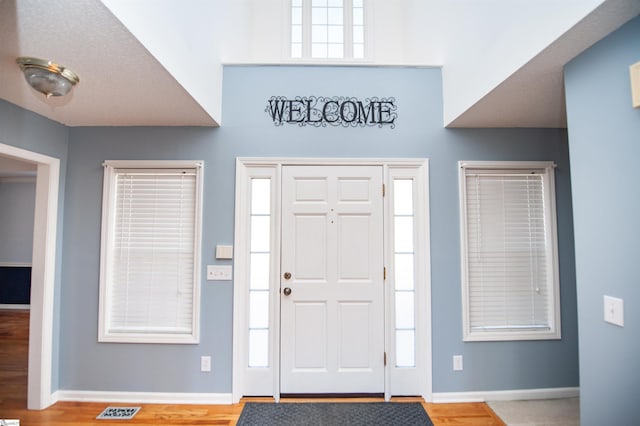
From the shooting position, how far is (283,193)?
2533mm

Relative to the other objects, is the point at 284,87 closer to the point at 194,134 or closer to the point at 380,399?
the point at 194,134

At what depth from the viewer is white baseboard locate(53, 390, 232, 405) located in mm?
2396

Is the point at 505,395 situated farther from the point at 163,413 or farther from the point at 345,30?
the point at 345,30

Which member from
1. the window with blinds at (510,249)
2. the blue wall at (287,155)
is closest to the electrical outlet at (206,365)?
the blue wall at (287,155)

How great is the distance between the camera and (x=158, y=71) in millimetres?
1715

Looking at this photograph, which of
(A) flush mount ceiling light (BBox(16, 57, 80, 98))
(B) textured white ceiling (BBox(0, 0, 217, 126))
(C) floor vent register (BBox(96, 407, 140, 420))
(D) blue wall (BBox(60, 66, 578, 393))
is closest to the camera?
(B) textured white ceiling (BBox(0, 0, 217, 126))

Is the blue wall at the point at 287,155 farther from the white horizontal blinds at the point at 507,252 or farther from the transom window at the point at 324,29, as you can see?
the transom window at the point at 324,29

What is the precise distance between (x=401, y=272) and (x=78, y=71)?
2.62 metres

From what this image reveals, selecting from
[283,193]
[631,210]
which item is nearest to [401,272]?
[283,193]

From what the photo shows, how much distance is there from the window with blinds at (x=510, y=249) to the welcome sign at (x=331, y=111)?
2.70 ft


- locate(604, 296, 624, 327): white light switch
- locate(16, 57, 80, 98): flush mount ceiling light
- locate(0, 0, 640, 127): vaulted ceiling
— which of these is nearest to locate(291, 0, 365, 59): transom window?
locate(0, 0, 640, 127): vaulted ceiling

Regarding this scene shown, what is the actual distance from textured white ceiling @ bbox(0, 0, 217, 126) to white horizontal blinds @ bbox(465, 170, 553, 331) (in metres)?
2.43

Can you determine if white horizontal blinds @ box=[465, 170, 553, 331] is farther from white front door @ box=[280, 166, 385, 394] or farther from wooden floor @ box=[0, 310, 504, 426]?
white front door @ box=[280, 166, 385, 394]

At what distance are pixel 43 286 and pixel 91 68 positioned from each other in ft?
6.01
